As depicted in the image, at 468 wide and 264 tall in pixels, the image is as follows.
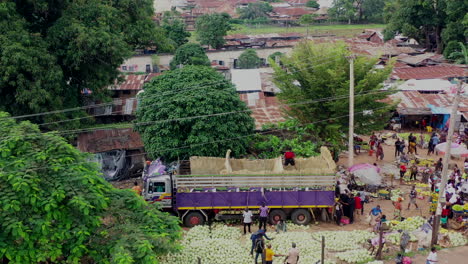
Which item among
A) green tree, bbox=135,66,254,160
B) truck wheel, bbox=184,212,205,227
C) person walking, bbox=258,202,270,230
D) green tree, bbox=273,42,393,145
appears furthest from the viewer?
green tree, bbox=273,42,393,145

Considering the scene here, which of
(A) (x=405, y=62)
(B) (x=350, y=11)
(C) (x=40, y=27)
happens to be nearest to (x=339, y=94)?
(C) (x=40, y=27)

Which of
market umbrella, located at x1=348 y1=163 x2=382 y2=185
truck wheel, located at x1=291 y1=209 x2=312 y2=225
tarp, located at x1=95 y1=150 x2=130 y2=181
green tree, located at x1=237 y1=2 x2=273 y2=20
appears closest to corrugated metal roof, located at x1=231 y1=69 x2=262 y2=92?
tarp, located at x1=95 y1=150 x2=130 y2=181

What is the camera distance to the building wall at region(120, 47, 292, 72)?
5328cm

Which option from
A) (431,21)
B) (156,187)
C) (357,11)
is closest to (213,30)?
(431,21)

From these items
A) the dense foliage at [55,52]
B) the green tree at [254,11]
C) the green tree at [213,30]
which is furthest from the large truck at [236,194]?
the green tree at [254,11]

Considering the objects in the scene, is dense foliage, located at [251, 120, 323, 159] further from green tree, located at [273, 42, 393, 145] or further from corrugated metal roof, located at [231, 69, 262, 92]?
corrugated metal roof, located at [231, 69, 262, 92]

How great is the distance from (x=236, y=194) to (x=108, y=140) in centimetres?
980

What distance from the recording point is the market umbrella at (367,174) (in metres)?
21.2

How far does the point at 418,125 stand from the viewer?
32938mm

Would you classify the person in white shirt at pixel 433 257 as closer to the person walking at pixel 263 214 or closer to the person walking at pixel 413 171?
the person walking at pixel 263 214

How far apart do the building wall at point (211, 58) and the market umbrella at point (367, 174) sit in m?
34.7

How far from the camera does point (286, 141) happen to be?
2245 cm

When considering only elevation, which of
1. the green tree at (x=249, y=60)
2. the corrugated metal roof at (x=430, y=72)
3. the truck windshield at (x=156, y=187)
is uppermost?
the green tree at (x=249, y=60)

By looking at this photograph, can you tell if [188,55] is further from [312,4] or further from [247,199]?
[312,4]
